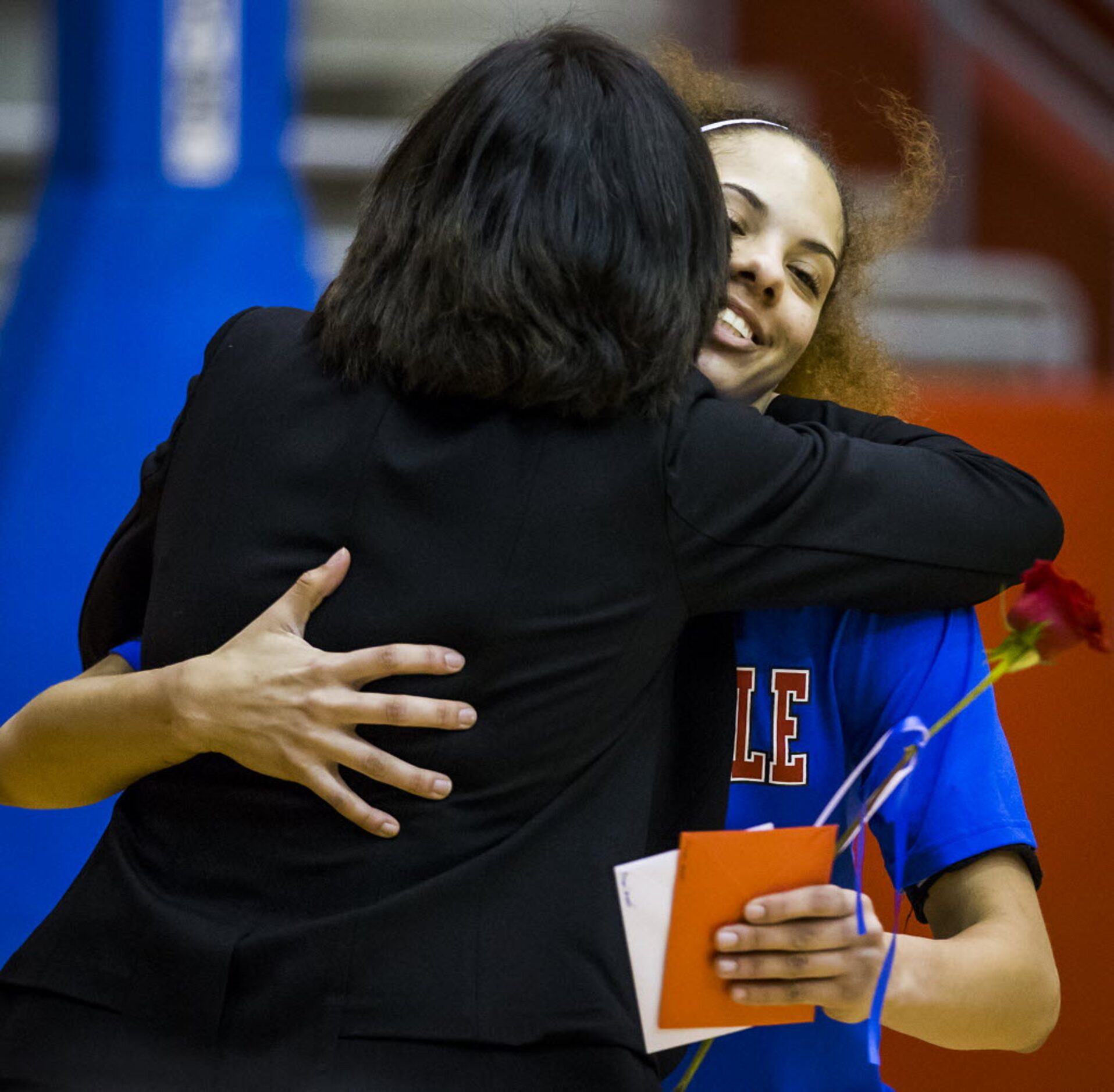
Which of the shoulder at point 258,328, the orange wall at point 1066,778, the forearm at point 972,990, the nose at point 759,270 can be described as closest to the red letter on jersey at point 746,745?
the forearm at point 972,990

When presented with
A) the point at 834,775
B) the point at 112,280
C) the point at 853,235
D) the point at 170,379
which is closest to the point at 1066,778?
the point at 853,235

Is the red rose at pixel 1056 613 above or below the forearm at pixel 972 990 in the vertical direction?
above

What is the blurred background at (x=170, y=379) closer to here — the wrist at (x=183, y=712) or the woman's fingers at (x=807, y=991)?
the wrist at (x=183, y=712)

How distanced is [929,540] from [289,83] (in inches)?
50.8

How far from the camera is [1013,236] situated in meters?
5.32

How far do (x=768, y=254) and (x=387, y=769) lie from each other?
24.6 inches

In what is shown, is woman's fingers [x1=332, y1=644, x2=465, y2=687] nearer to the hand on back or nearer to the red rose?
the hand on back

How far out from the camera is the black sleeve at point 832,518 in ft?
3.11

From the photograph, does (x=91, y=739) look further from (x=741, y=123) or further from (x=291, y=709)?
(x=741, y=123)

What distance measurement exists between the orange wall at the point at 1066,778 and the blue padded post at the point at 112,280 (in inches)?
37.1

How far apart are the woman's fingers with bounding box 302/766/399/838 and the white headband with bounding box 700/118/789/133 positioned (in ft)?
2.49

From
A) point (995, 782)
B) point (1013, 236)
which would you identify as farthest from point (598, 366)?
point (1013, 236)

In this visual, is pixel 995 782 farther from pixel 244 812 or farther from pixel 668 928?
Result: pixel 244 812

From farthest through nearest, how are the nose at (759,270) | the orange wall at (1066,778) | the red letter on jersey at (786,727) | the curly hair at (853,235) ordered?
the orange wall at (1066,778) → the curly hair at (853,235) → the nose at (759,270) → the red letter on jersey at (786,727)
